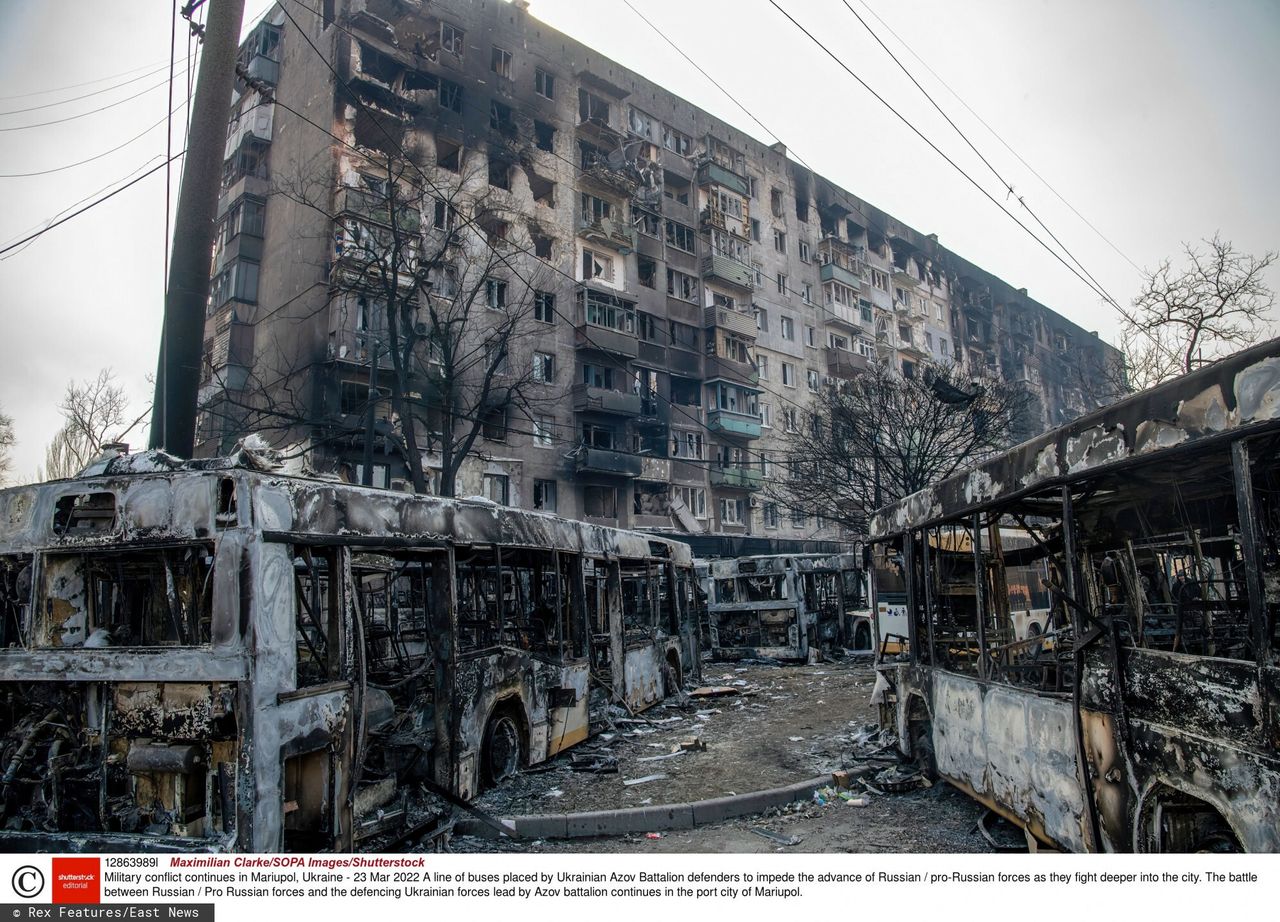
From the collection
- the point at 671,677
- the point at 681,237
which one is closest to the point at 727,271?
the point at 681,237

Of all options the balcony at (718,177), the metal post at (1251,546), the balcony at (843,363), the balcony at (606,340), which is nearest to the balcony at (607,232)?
the balcony at (606,340)

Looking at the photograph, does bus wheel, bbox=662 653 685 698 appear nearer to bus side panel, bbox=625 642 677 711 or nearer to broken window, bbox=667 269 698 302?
bus side panel, bbox=625 642 677 711

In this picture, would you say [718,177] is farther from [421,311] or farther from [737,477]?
[421,311]

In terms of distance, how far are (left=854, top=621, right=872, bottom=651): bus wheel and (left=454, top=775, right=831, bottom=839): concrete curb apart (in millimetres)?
14350

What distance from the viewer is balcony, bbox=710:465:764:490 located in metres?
32.0

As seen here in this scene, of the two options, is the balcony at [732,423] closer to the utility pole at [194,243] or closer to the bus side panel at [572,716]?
the bus side panel at [572,716]

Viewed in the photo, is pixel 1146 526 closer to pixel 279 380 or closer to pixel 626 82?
pixel 279 380

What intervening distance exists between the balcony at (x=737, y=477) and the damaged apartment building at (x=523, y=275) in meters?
0.12

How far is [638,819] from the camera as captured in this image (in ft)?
19.9

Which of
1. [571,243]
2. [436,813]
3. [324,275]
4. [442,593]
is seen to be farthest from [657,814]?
[571,243]

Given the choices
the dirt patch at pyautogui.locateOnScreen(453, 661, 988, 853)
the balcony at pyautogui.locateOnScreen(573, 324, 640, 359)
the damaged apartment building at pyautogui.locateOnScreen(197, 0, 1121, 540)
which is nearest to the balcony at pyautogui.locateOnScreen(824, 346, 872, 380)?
the damaged apartment building at pyautogui.locateOnScreen(197, 0, 1121, 540)

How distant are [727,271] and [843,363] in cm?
851

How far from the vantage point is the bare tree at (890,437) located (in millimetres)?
20547
